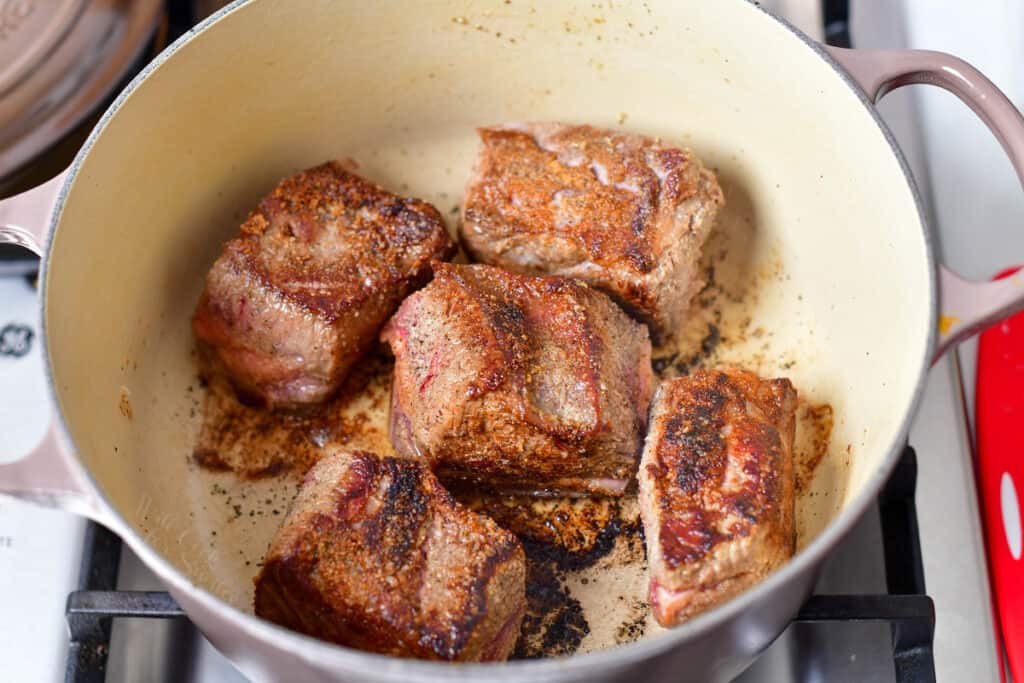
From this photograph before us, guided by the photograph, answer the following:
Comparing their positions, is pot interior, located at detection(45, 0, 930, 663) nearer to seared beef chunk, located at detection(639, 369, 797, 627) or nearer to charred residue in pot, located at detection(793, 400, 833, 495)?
charred residue in pot, located at detection(793, 400, 833, 495)

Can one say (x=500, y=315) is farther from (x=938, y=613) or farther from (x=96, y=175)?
(x=938, y=613)

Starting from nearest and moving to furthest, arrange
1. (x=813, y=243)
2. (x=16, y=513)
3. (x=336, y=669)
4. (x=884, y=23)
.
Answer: (x=336, y=669)
(x=16, y=513)
(x=813, y=243)
(x=884, y=23)

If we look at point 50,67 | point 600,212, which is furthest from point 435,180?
point 50,67

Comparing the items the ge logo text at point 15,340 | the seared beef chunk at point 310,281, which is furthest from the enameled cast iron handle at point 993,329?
the ge logo text at point 15,340

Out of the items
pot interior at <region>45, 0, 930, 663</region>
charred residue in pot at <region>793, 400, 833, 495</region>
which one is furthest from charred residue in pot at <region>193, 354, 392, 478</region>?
charred residue in pot at <region>793, 400, 833, 495</region>

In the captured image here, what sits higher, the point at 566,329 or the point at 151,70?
the point at 151,70

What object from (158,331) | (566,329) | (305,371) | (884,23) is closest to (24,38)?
(158,331)
